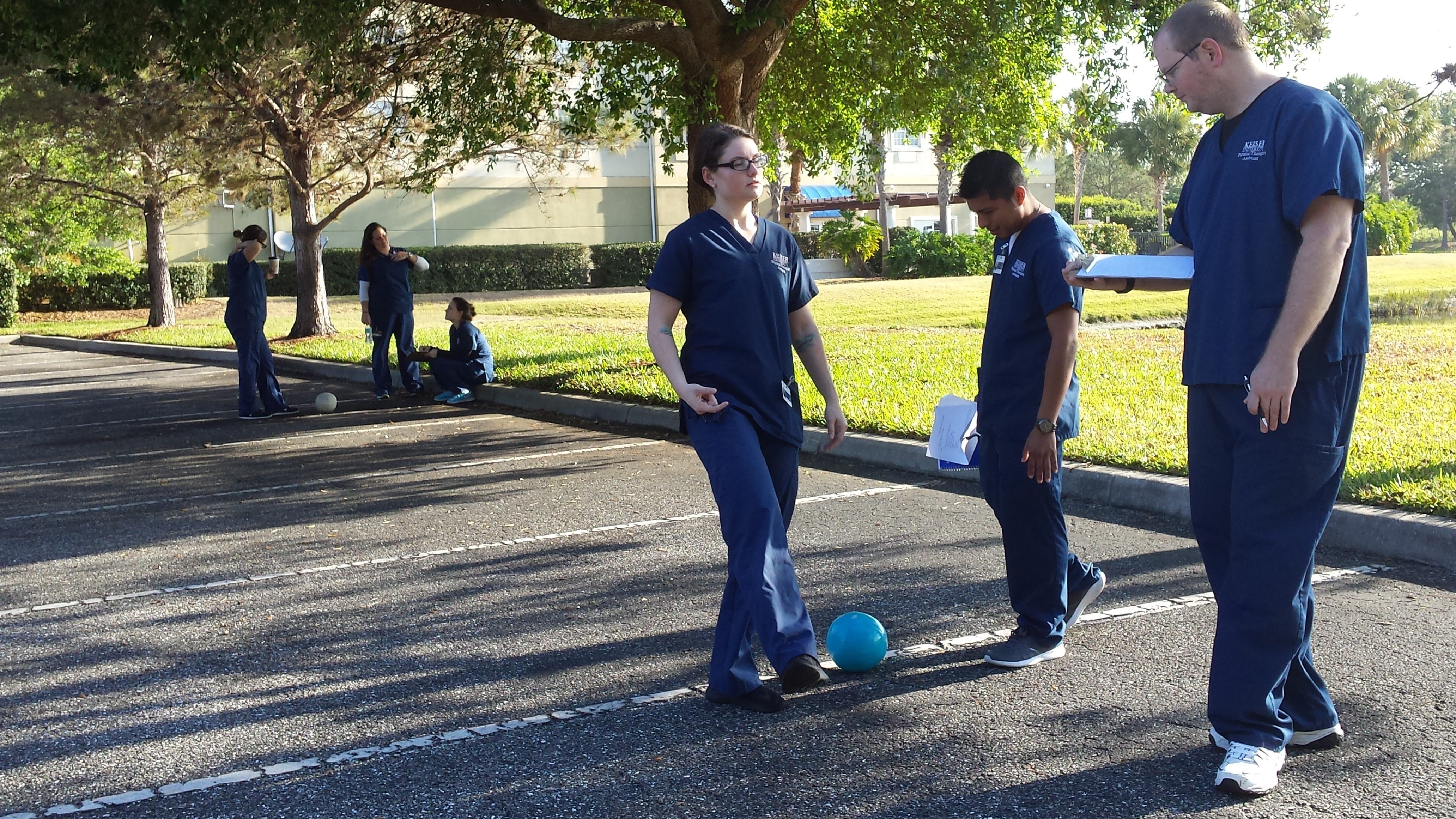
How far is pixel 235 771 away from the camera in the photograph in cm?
381

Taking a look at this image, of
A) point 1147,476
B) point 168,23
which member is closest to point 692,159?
point 1147,476

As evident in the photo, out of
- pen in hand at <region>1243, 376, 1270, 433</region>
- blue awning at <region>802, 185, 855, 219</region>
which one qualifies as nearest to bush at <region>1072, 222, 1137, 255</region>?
blue awning at <region>802, 185, 855, 219</region>

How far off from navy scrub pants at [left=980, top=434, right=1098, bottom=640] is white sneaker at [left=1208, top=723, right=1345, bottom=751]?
2.94 ft

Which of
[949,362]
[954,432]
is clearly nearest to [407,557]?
[954,432]

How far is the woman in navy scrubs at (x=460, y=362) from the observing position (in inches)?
528

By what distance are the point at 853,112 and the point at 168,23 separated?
309 inches

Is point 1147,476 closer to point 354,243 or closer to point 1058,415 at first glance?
point 1058,415

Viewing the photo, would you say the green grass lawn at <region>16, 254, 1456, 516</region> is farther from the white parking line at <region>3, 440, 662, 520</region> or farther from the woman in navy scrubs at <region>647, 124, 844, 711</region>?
the woman in navy scrubs at <region>647, 124, 844, 711</region>

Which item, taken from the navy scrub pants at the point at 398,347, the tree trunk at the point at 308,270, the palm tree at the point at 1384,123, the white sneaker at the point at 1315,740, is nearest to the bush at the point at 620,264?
the tree trunk at the point at 308,270

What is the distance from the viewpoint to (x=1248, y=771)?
3.39m

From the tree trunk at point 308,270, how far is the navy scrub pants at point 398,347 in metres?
9.12

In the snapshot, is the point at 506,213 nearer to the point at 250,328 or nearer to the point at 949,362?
the point at 250,328

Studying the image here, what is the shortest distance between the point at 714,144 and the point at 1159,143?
60.6 meters

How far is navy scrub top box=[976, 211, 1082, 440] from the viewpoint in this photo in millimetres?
4281
